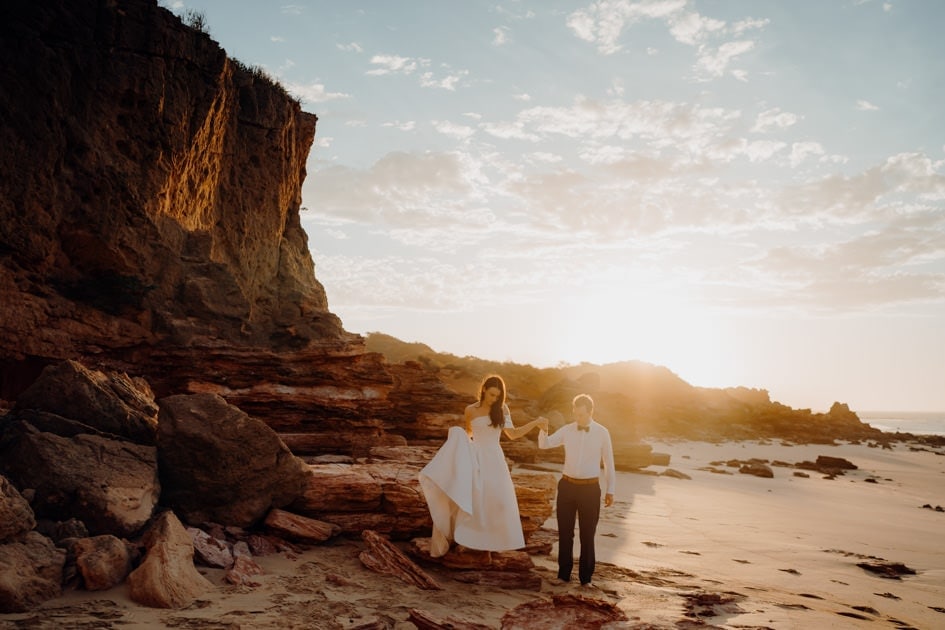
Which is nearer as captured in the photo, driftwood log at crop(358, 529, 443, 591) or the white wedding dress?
driftwood log at crop(358, 529, 443, 591)

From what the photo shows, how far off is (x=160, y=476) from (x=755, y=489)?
1618 cm

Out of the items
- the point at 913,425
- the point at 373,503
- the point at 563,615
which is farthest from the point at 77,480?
the point at 913,425

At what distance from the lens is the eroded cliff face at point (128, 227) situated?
34.6 feet

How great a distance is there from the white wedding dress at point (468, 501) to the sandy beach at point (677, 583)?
48 cm

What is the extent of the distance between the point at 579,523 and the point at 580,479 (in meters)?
0.52

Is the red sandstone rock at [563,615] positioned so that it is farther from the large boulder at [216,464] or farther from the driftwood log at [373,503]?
the large boulder at [216,464]

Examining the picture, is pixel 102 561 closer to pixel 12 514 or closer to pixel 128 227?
pixel 12 514

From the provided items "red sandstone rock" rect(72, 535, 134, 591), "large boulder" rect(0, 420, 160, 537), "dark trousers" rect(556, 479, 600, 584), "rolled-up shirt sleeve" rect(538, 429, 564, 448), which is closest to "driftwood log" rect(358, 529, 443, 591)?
"dark trousers" rect(556, 479, 600, 584)

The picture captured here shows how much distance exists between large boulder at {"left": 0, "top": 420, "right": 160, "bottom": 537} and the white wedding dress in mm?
2932

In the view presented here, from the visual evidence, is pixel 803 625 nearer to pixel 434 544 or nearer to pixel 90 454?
pixel 434 544

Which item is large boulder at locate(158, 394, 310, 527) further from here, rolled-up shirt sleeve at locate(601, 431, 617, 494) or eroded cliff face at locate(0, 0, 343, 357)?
eroded cliff face at locate(0, 0, 343, 357)

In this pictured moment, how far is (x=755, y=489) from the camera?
17375mm

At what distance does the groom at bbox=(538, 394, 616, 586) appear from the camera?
731 cm

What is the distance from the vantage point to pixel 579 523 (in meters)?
7.29
